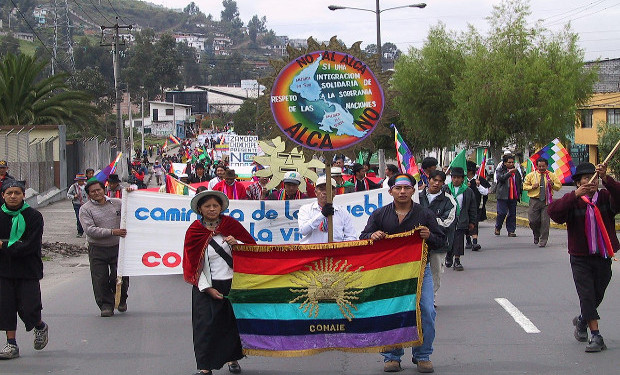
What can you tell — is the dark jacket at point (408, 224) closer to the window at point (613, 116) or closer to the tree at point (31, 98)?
the tree at point (31, 98)

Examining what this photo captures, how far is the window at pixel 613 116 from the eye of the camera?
5216 centimetres

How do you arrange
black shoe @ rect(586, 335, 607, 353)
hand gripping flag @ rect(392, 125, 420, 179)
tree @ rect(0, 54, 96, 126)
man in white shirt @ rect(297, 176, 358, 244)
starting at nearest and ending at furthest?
black shoe @ rect(586, 335, 607, 353) < man in white shirt @ rect(297, 176, 358, 244) < hand gripping flag @ rect(392, 125, 420, 179) < tree @ rect(0, 54, 96, 126)

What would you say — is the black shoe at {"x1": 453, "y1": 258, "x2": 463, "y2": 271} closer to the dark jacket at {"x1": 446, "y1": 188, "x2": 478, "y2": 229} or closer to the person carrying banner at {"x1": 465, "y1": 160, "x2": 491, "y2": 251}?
the dark jacket at {"x1": 446, "y1": 188, "x2": 478, "y2": 229}

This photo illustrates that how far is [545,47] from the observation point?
35875 millimetres

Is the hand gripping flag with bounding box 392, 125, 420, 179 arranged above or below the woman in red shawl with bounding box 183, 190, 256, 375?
above

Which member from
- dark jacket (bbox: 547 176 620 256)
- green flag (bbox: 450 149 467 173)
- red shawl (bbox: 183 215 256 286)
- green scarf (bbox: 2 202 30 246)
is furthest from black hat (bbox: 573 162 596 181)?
green flag (bbox: 450 149 467 173)

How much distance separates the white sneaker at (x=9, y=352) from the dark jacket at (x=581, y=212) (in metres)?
4.99

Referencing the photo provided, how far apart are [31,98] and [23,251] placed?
102 ft

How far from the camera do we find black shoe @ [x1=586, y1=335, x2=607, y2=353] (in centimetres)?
756

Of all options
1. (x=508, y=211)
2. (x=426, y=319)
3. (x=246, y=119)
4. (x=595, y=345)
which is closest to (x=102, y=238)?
(x=426, y=319)

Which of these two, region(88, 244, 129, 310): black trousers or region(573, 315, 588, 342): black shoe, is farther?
region(88, 244, 129, 310): black trousers

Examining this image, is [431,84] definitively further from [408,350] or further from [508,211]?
[408,350]

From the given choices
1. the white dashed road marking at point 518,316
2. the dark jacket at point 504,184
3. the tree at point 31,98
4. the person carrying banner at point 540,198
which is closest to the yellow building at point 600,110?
the tree at point 31,98

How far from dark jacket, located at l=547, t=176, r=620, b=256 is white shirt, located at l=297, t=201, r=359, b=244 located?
190cm
